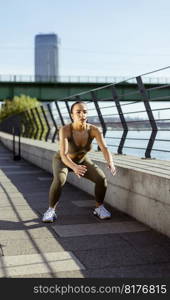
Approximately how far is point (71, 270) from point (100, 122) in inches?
266

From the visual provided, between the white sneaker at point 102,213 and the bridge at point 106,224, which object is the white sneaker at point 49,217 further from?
the white sneaker at point 102,213

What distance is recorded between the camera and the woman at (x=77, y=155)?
18.4ft

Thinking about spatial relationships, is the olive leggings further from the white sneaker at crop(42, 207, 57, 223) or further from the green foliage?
the green foliage

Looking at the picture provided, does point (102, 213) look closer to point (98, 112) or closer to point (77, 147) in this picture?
point (77, 147)

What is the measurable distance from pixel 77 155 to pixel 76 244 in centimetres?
148

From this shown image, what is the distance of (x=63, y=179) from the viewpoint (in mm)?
5758

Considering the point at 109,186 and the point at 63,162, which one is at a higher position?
the point at 63,162

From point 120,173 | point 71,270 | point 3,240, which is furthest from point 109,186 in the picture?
point 71,270

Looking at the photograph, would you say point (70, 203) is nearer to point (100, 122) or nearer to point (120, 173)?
point (120, 173)

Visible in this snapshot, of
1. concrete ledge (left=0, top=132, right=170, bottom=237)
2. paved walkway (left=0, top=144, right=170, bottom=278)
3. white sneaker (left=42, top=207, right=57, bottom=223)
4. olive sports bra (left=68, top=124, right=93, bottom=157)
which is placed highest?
olive sports bra (left=68, top=124, right=93, bottom=157)

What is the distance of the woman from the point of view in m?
5.60

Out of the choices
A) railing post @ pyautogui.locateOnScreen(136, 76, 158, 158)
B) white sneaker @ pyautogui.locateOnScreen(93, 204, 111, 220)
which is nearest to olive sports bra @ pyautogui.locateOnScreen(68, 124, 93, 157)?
white sneaker @ pyautogui.locateOnScreen(93, 204, 111, 220)

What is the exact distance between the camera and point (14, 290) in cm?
332

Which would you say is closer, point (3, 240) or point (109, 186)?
point (3, 240)
